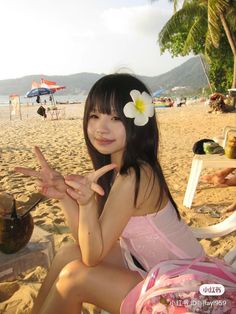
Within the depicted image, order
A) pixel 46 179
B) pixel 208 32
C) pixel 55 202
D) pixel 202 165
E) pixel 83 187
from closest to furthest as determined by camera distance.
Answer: pixel 83 187 → pixel 46 179 → pixel 202 165 → pixel 55 202 → pixel 208 32

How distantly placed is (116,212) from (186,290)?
16.1 inches

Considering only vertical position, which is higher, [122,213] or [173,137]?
[122,213]

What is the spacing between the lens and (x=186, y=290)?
110cm

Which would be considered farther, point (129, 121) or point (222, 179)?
point (222, 179)

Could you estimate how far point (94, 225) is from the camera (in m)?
1.33

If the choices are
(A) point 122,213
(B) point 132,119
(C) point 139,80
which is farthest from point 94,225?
(C) point 139,80

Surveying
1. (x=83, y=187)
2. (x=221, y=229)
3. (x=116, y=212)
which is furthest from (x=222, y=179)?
(x=83, y=187)

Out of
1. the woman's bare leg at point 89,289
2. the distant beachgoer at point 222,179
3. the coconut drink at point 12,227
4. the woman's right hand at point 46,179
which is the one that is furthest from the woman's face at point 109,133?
the distant beachgoer at point 222,179

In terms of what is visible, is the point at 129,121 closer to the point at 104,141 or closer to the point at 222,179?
the point at 104,141

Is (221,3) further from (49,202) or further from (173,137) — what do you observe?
(49,202)

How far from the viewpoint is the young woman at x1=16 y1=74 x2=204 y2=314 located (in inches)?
53.4

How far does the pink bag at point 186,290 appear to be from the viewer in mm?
1061

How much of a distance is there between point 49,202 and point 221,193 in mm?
2023

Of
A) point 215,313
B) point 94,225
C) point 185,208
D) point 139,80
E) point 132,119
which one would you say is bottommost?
point 185,208
